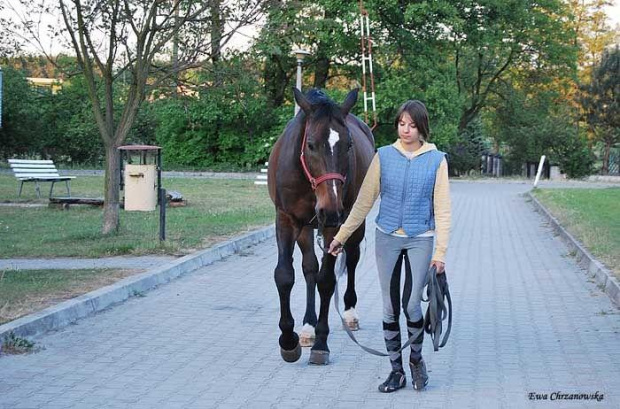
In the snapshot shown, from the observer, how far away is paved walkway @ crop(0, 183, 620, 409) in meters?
5.96

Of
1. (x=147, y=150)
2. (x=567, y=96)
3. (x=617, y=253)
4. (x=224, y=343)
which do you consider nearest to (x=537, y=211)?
(x=147, y=150)

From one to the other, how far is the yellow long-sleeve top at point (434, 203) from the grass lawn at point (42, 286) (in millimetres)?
3244

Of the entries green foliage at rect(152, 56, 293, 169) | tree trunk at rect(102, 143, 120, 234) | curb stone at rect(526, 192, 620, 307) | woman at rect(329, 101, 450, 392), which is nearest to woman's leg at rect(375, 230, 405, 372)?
woman at rect(329, 101, 450, 392)

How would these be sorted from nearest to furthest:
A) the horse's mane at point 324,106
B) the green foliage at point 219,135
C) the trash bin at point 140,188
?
the horse's mane at point 324,106, the trash bin at point 140,188, the green foliage at point 219,135

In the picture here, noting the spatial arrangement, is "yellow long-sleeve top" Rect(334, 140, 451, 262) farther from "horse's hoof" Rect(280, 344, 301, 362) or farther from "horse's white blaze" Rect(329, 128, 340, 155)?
"horse's hoof" Rect(280, 344, 301, 362)

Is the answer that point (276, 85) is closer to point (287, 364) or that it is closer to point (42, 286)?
point (42, 286)

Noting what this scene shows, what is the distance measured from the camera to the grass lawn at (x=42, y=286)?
8.36 meters

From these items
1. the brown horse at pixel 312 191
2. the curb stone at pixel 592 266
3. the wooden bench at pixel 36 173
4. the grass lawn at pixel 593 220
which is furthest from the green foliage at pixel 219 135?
the brown horse at pixel 312 191

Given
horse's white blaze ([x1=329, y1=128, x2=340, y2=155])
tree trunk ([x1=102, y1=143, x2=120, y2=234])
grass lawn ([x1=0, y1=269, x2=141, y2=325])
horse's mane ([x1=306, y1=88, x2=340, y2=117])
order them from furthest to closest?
tree trunk ([x1=102, y1=143, x2=120, y2=234])
grass lawn ([x1=0, y1=269, x2=141, y2=325])
horse's mane ([x1=306, y1=88, x2=340, y2=117])
horse's white blaze ([x1=329, y1=128, x2=340, y2=155])

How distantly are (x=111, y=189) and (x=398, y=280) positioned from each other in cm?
940

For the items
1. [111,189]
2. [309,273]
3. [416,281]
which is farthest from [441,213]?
[111,189]

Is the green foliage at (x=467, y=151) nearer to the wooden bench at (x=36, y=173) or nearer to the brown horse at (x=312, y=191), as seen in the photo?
the wooden bench at (x=36, y=173)

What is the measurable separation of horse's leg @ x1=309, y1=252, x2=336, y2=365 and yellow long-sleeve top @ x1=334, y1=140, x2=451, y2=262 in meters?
0.87

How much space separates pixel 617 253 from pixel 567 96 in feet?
163
